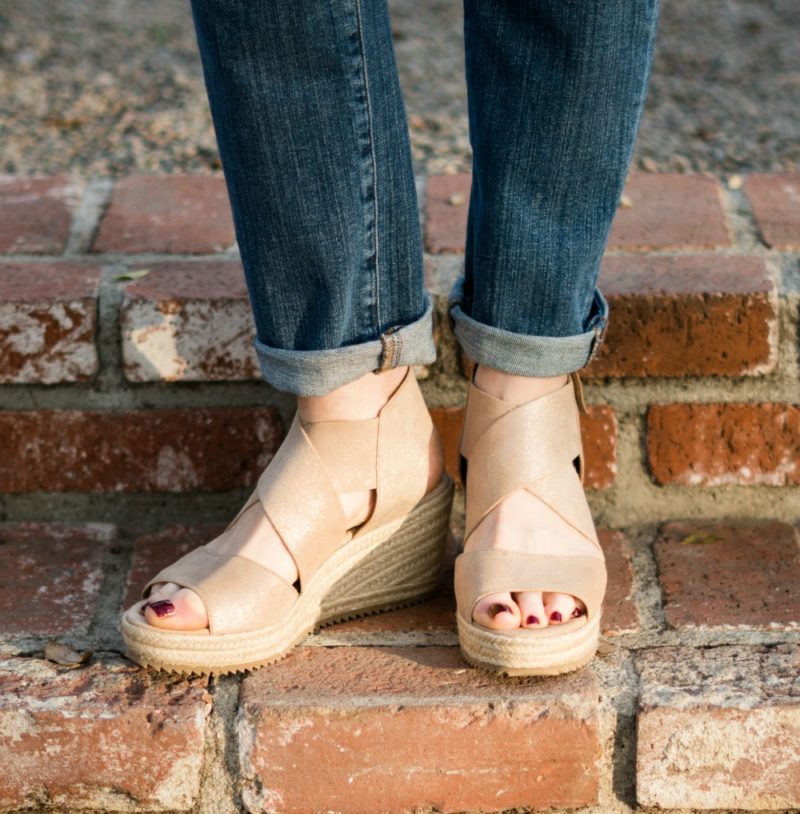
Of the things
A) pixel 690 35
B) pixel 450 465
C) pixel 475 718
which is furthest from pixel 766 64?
pixel 475 718

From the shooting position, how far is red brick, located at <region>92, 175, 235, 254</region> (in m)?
1.33

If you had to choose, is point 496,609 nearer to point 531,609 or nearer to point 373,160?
point 531,609

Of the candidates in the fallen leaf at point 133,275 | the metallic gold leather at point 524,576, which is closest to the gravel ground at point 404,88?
the fallen leaf at point 133,275

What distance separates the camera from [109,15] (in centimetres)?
225

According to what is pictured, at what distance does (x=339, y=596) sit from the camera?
1047mm

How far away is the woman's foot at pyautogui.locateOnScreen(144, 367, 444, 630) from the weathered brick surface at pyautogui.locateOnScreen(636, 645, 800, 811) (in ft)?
0.99

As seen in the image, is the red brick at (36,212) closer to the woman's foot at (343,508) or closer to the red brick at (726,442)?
the woman's foot at (343,508)

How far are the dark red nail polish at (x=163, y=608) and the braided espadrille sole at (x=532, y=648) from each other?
0.81ft

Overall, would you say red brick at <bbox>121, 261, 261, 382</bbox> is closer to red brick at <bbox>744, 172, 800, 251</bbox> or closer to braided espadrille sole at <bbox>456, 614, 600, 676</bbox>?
braided espadrille sole at <bbox>456, 614, 600, 676</bbox>

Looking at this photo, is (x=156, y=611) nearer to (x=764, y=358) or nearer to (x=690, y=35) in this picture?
(x=764, y=358)

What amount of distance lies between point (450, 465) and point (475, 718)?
0.37 m

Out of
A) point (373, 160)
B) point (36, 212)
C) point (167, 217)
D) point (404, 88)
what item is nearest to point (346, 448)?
point (373, 160)

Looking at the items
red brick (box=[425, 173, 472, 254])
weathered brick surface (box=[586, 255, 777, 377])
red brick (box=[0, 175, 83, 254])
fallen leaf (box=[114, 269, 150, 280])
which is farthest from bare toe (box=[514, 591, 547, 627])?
red brick (box=[0, 175, 83, 254])

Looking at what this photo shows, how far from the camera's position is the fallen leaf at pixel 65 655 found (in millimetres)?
999
